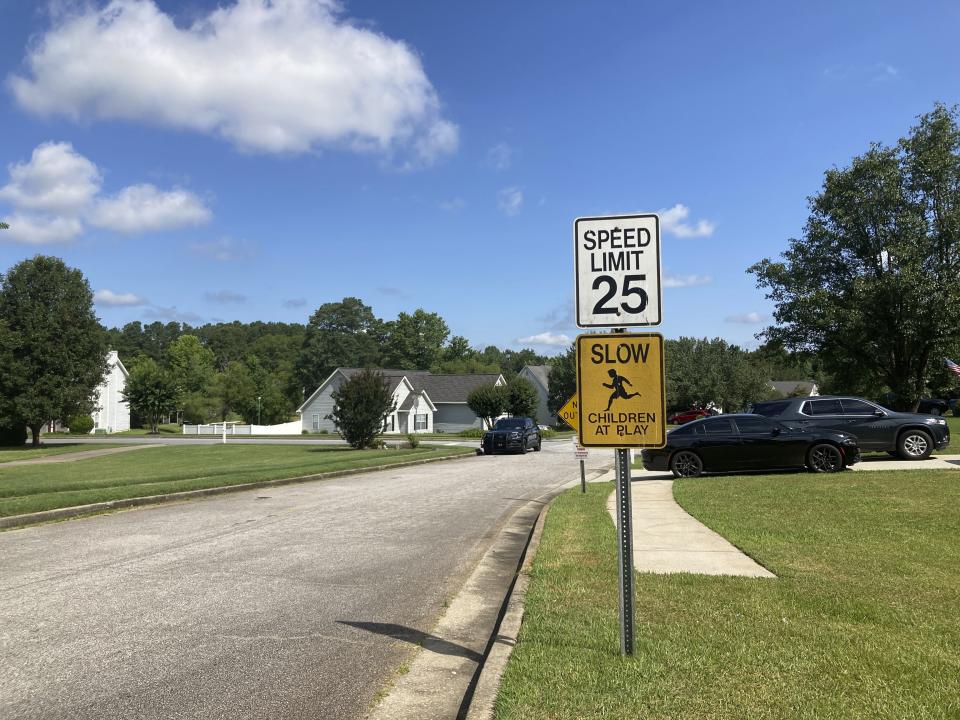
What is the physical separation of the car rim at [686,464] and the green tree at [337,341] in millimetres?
99084

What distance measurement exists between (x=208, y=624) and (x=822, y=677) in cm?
461

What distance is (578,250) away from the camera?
4.99 meters

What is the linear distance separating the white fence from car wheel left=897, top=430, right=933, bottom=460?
56.9m

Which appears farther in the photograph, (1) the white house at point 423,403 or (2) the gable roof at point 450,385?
(2) the gable roof at point 450,385

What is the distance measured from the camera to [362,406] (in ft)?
113

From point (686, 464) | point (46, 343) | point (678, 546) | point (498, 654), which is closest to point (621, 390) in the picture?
point (498, 654)

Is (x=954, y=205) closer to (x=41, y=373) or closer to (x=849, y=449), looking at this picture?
(x=849, y=449)

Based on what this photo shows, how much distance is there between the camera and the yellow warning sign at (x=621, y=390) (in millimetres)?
4762

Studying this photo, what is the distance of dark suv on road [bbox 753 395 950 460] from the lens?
18.6 m

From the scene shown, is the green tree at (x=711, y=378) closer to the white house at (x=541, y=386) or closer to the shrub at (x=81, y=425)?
the white house at (x=541, y=386)

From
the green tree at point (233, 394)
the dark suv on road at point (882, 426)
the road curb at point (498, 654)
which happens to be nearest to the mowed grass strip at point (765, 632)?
the road curb at point (498, 654)

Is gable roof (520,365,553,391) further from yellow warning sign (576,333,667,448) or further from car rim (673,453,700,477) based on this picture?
yellow warning sign (576,333,667,448)

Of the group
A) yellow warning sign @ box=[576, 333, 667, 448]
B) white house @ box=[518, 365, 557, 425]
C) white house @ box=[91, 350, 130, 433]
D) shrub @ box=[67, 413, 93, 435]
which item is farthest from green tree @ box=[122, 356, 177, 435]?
yellow warning sign @ box=[576, 333, 667, 448]

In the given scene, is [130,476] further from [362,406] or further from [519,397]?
[519,397]
